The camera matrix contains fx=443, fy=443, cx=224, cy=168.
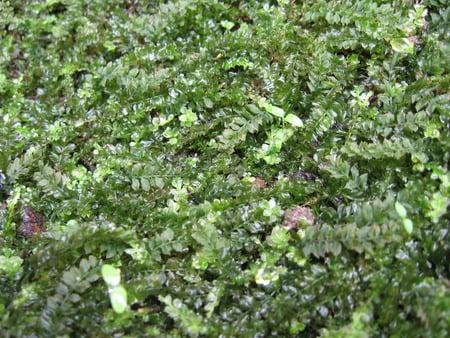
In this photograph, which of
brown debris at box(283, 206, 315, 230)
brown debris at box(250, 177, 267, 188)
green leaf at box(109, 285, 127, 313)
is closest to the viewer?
green leaf at box(109, 285, 127, 313)

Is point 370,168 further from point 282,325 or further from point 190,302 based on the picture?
point 190,302

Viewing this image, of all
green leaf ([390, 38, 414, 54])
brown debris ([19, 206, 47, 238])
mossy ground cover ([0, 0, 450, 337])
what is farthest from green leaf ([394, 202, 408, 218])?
brown debris ([19, 206, 47, 238])

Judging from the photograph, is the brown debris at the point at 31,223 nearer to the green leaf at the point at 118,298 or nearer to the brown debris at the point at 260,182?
the green leaf at the point at 118,298

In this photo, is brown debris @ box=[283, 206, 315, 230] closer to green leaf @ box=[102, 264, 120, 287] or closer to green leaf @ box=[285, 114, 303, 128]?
green leaf @ box=[285, 114, 303, 128]

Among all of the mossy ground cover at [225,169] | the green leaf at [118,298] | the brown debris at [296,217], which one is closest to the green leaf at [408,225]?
the mossy ground cover at [225,169]

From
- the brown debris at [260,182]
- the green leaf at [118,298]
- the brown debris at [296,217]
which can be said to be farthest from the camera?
the brown debris at [260,182]

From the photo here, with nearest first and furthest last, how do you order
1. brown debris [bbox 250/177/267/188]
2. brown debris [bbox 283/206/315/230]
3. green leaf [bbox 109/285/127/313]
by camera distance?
1. green leaf [bbox 109/285/127/313]
2. brown debris [bbox 283/206/315/230]
3. brown debris [bbox 250/177/267/188]

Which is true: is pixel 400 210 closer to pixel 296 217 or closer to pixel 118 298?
pixel 296 217

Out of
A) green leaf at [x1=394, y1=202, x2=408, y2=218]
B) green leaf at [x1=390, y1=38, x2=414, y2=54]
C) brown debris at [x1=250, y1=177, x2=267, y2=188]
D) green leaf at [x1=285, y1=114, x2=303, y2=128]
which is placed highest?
green leaf at [x1=390, y1=38, x2=414, y2=54]

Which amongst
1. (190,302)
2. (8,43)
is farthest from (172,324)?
(8,43)
